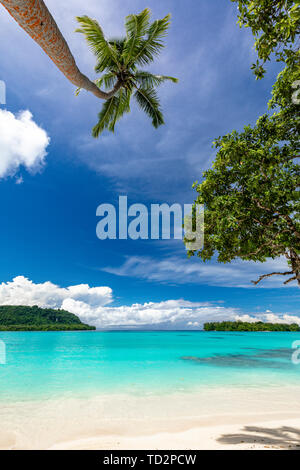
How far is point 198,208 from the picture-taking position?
7391mm

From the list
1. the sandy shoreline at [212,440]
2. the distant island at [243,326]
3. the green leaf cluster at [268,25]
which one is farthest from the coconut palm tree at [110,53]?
the distant island at [243,326]

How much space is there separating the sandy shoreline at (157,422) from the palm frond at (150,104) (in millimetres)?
9480

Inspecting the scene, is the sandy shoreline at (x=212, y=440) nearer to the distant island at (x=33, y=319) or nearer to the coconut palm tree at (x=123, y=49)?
the coconut palm tree at (x=123, y=49)

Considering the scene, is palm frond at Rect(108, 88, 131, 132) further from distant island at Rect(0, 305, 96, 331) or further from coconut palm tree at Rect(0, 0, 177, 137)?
distant island at Rect(0, 305, 96, 331)

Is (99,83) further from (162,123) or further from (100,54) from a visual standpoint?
(162,123)

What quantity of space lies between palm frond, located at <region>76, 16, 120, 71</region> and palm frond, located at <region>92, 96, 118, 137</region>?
1201 mm

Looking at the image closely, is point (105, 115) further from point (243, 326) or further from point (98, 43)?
point (243, 326)

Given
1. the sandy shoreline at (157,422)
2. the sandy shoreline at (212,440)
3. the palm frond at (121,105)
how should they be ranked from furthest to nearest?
the palm frond at (121,105) < the sandy shoreline at (157,422) < the sandy shoreline at (212,440)

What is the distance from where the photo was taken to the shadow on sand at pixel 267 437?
12.4 feet

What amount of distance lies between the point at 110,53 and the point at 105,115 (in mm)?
1904

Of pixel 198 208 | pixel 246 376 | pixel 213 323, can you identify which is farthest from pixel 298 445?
pixel 213 323

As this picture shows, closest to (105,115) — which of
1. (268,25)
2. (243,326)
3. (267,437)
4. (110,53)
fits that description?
(110,53)

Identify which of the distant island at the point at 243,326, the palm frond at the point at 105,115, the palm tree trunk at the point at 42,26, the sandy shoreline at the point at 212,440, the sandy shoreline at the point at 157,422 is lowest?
the distant island at the point at 243,326

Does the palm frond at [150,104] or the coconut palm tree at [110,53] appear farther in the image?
the palm frond at [150,104]
